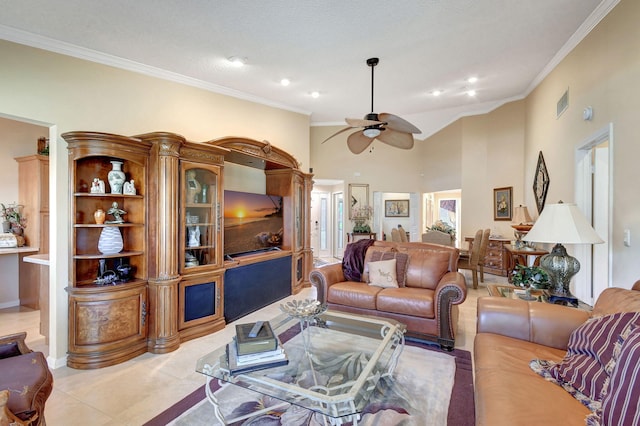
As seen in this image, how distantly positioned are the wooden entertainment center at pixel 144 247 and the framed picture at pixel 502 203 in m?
5.52

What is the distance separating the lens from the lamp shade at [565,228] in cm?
211

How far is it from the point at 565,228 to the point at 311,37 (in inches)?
112

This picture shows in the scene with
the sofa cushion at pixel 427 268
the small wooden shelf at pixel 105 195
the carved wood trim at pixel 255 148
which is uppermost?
the carved wood trim at pixel 255 148

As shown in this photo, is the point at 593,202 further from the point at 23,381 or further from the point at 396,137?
the point at 23,381

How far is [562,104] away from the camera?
397 cm

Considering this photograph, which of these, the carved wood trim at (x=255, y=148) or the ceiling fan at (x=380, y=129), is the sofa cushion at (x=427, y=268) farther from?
Answer: the carved wood trim at (x=255, y=148)

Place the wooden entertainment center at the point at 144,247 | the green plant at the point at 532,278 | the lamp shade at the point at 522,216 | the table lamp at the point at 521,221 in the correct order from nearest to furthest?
the green plant at the point at 532,278, the wooden entertainment center at the point at 144,247, the table lamp at the point at 521,221, the lamp shade at the point at 522,216

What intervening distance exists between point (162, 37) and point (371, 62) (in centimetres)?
230

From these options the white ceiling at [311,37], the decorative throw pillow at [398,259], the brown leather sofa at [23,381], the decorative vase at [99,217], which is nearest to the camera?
the brown leather sofa at [23,381]

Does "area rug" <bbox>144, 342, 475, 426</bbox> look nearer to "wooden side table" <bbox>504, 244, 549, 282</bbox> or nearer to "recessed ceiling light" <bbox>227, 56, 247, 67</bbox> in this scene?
"wooden side table" <bbox>504, 244, 549, 282</bbox>

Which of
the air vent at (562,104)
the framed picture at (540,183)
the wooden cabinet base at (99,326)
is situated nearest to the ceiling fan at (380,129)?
the air vent at (562,104)

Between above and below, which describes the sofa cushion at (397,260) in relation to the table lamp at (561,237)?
below

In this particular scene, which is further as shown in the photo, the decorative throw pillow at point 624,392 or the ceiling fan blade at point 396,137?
the ceiling fan blade at point 396,137

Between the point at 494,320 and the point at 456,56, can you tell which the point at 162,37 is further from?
the point at 494,320
